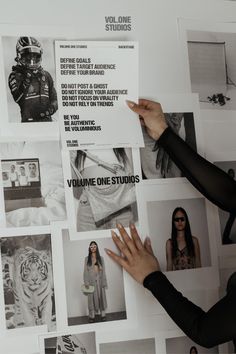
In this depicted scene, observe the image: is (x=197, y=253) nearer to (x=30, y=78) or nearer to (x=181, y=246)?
(x=181, y=246)

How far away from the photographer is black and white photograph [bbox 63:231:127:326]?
3.34 feet

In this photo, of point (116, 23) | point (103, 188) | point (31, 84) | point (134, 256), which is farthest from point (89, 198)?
point (116, 23)

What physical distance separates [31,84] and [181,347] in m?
0.61

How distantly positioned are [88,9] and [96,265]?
0.51 metres

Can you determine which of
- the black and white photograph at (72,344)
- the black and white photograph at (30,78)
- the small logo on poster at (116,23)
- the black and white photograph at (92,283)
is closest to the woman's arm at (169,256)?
the black and white photograph at (92,283)

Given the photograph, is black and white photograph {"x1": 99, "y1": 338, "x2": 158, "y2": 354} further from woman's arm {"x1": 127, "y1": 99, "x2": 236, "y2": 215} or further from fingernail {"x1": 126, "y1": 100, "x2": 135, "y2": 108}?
fingernail {"x1": 126, "y1": 100, "x2": 135, "y2": 108}

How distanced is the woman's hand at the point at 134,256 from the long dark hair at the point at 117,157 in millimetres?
134

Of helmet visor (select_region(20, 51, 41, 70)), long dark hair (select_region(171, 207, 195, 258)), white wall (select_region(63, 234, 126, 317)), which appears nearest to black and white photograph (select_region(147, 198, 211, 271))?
long dark hair (select_region(171, 207, 195, 258))

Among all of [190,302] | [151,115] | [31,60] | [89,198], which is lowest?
[190,302]

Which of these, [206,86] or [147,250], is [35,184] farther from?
[206,86]

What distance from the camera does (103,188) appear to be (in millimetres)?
1066

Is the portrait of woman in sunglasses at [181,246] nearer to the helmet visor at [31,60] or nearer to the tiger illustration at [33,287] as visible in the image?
the tiger illustration at [33,287]

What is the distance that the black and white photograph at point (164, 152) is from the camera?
1.10 metres

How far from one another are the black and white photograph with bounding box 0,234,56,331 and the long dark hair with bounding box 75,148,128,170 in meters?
0.15
